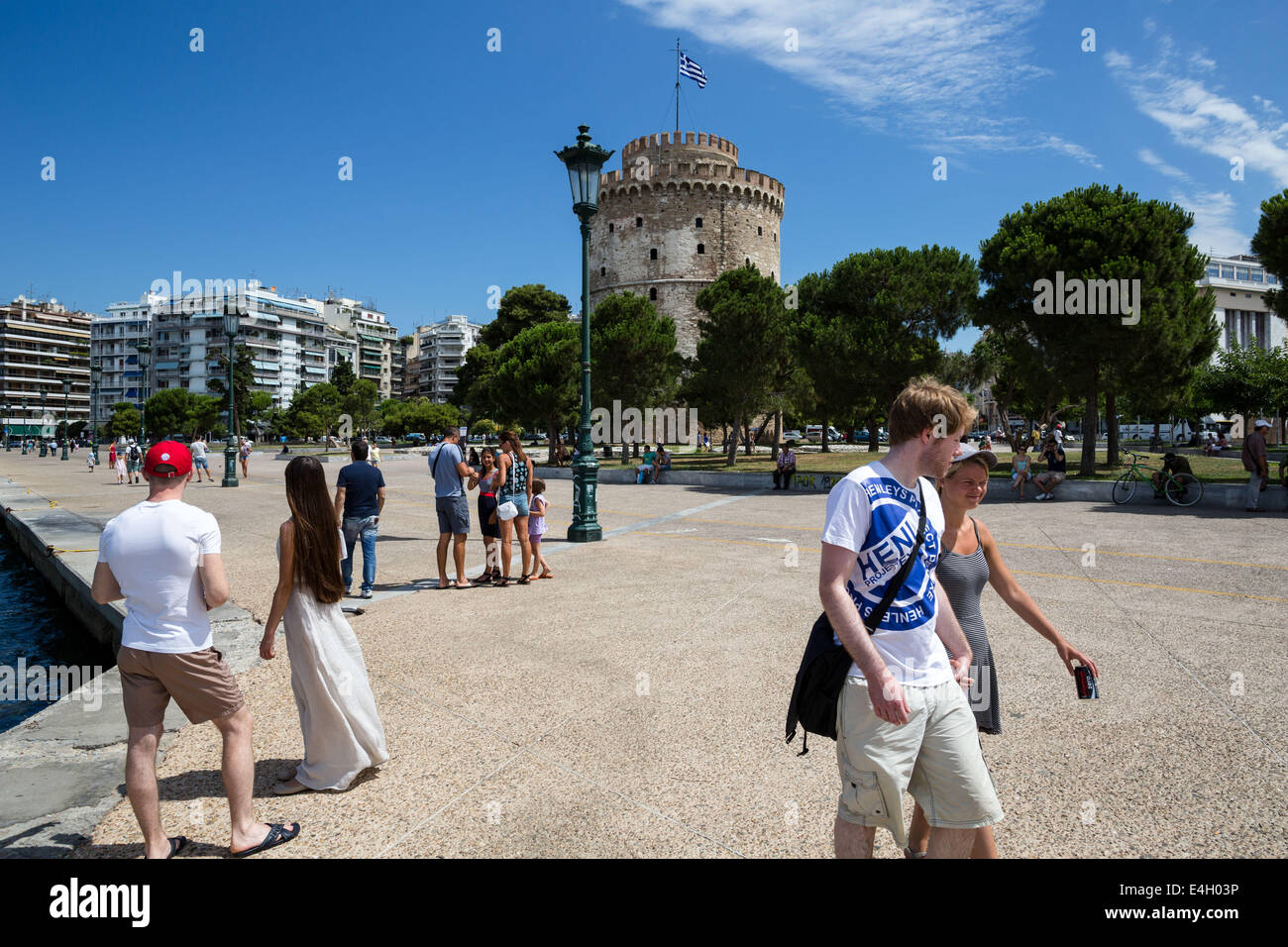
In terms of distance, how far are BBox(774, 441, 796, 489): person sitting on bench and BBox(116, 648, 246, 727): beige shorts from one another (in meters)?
20.0

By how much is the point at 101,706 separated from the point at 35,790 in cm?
111

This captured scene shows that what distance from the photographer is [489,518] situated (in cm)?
858

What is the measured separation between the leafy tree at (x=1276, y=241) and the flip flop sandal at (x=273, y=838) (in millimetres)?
23307

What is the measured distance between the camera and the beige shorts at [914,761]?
2162mm

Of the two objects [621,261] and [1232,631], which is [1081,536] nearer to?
[1232,631]

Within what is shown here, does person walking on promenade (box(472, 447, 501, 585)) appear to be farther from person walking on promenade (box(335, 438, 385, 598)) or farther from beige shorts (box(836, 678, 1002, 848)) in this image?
beige shorts (box(836, 678, 1002, 848))

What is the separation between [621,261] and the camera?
58.0 metres

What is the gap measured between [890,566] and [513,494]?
6.66 m

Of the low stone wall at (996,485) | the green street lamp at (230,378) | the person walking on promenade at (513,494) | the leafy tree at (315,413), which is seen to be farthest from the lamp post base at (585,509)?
the leafy tree at (315,413)

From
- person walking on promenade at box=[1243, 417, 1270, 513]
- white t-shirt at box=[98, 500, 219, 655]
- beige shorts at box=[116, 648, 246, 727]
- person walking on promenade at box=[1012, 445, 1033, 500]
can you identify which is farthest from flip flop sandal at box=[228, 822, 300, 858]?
person walking on promenade at box=[1012, 445, 1033, 500]

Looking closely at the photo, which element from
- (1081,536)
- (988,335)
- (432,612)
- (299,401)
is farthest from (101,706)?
(299,401)

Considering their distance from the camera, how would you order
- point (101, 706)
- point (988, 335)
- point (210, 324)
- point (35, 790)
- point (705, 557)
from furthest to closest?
1. point (210, 324)
2. point (988, 335)
3. point (705, 557)
4. point (101, 706)
5. point (35, 790)

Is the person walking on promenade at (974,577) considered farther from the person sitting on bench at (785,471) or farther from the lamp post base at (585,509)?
the person sitting on bench at (785,471)

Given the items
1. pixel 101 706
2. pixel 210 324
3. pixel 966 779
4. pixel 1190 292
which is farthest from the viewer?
pixel 210 324
